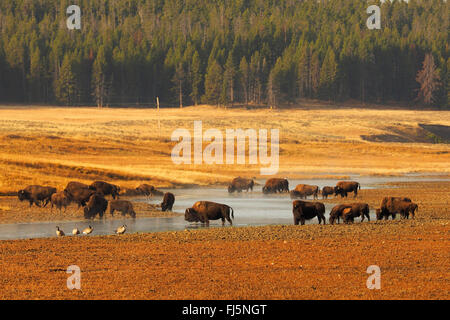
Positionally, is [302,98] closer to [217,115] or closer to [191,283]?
[217,115]

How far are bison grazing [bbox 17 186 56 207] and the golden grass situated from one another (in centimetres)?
395

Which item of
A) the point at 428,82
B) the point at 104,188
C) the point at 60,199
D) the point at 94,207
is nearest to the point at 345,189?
the point at 104,188

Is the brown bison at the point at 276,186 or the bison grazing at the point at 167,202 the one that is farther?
the brown bison at the point at 276,186

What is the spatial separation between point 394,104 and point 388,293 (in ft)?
432

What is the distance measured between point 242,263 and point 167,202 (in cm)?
1333

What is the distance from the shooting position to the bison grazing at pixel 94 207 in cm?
3000

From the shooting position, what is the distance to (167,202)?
32.6m

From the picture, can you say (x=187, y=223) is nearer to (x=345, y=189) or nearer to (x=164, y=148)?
(x=345, y=189)

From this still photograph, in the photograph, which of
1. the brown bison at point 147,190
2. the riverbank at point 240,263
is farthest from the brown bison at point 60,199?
the riverbank at point 240,263

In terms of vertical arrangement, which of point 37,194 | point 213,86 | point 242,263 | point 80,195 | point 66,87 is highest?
point 66,87

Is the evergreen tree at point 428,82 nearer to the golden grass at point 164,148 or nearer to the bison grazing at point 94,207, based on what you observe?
the golden grass at point 164,148

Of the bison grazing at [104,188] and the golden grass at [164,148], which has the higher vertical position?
the bison grazing at [104,188]

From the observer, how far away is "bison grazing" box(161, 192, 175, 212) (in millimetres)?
32531

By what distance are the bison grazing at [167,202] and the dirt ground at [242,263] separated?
606cm
